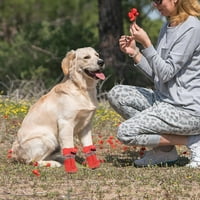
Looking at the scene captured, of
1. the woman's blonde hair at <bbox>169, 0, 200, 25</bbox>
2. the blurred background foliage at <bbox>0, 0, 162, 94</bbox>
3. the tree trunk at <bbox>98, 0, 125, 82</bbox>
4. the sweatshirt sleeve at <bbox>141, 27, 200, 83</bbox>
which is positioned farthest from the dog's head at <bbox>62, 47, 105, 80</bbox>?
the tree trunk at <bbox>98, 0, 125, 82</bbox>

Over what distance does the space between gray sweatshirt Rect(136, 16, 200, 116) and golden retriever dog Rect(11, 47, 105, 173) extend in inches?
21.2

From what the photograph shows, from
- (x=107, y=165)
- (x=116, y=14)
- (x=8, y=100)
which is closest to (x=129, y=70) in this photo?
(x=116, y=14)

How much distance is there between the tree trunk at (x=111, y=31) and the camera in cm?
1208

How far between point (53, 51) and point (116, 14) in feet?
4.88

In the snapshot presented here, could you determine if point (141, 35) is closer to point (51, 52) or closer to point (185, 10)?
point (185, 10)

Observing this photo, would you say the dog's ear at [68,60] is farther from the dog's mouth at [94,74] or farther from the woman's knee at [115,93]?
the woman's knee at [115,93]

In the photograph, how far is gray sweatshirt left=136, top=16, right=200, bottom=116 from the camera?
5.80m

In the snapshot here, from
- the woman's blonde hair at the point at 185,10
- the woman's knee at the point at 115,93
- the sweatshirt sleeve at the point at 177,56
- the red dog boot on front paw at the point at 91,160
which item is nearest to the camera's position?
the sweatshirt sleeve at the point at 177,56

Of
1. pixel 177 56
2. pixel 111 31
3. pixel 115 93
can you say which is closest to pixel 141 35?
pixel 177 56

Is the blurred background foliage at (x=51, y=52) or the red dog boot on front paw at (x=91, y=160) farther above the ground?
the red dog boot on front paw at (x=91, y=160)

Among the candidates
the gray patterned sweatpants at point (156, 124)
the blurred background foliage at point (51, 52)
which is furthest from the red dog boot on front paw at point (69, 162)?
the blurred background foliage at point (51, 52)

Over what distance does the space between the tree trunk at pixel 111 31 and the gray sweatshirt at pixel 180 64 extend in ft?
19.9

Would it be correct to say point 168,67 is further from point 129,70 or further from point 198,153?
point 129,70

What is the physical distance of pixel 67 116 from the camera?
603cm
